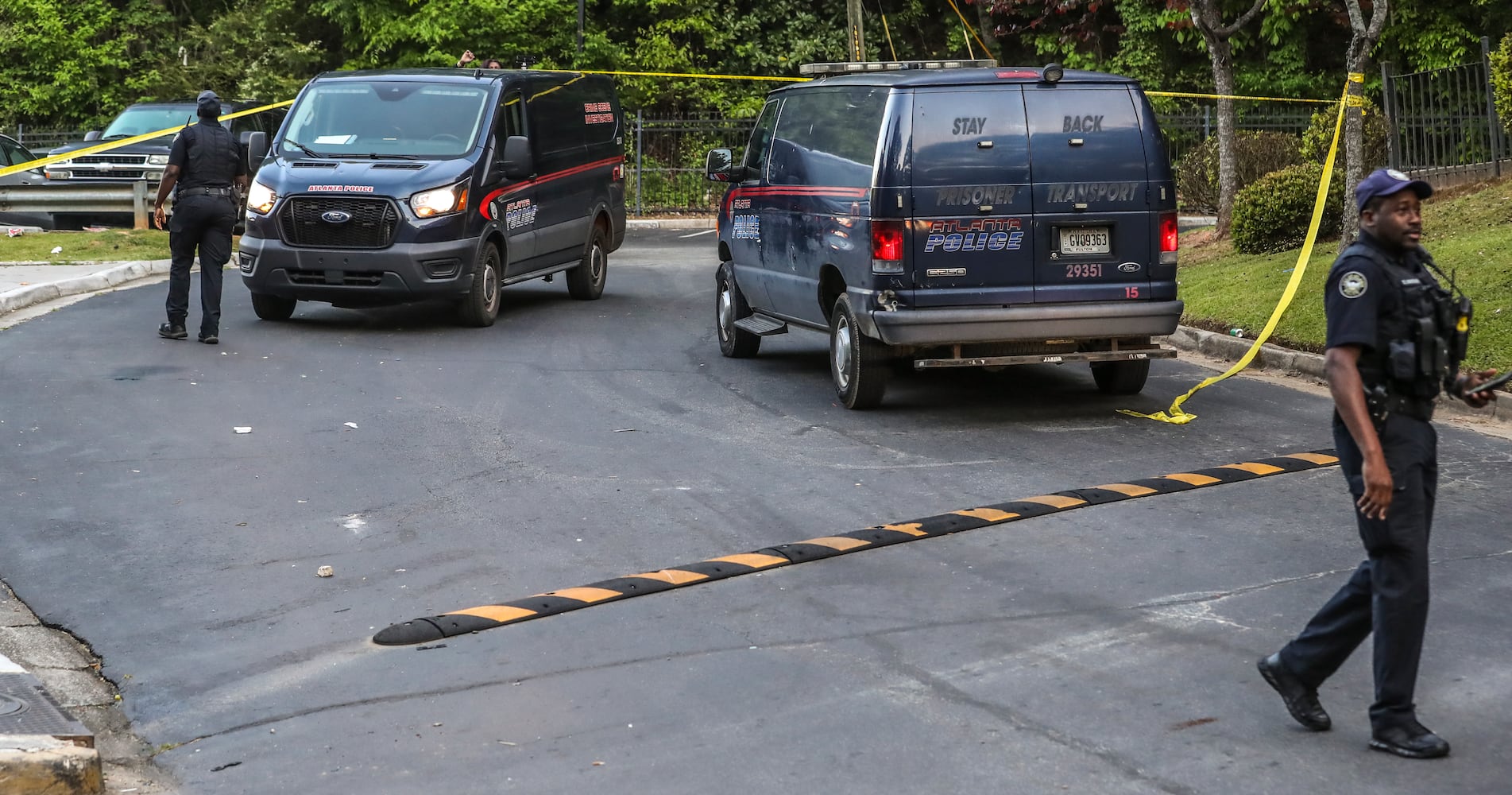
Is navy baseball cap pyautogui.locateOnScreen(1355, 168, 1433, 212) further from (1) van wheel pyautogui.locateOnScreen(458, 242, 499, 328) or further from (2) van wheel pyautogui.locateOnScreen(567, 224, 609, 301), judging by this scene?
(2) van wheel pyautogui.locateOnScreen(567, 224, 609, 301)

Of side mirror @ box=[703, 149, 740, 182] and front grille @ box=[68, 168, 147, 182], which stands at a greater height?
front grille @ box=[68, 168, 147, 182]

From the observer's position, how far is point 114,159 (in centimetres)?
2438

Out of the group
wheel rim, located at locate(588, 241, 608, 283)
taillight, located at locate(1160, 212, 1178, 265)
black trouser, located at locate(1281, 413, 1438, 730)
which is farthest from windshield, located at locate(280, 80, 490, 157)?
black trouser, located at locate(1281, 413, 1438, 730)

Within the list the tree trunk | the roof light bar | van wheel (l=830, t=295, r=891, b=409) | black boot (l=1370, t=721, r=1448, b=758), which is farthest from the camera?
the tree trunk

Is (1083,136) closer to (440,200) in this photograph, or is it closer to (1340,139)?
(440,200)

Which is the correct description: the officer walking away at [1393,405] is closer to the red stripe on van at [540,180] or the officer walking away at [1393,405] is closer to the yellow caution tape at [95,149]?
the red stripe on van at [540,180]

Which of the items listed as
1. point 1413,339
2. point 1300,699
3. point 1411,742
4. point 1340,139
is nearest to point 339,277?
point 1300,699

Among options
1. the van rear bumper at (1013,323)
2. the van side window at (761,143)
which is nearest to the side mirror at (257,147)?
the van side window at (761,143)

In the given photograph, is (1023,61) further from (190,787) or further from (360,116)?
(190,787)

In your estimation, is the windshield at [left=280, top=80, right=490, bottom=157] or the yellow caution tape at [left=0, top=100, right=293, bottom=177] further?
the yellow caution tape at [left=0, top=100, right=293, bottom=177]

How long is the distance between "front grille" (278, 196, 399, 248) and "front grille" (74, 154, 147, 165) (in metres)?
11.0

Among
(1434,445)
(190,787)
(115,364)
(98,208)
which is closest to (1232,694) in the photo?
(1434,445)

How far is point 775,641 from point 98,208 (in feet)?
64.2

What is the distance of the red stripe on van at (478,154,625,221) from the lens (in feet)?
48.3
